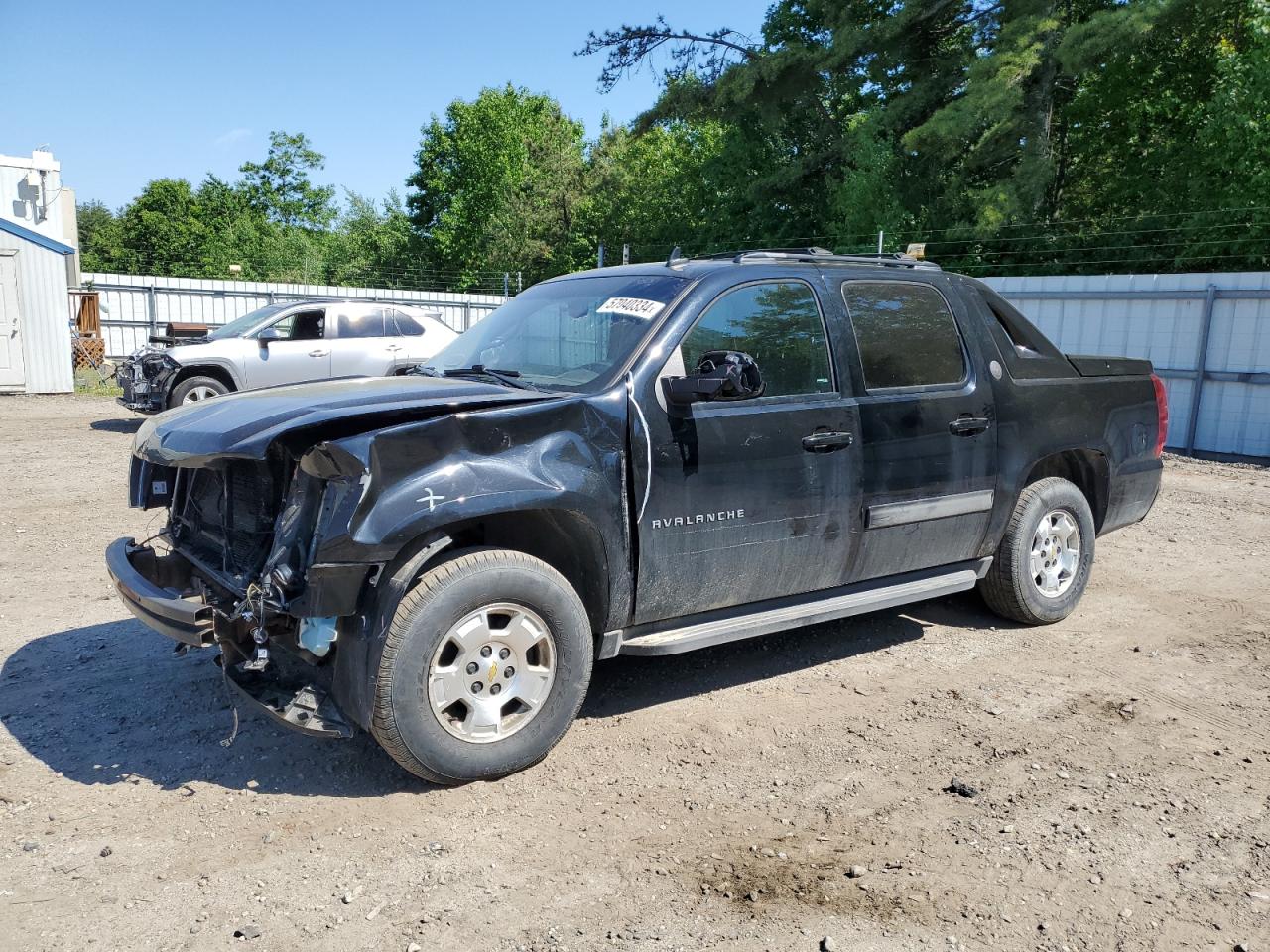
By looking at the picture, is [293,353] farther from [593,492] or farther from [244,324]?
[593,492]

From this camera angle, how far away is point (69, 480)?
9.26 metres

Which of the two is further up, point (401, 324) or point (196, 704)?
point (401, 324)

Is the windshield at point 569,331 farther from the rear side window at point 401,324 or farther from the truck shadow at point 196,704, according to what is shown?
the rear side window at point 401,324

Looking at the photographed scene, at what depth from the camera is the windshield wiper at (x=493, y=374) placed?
4.20 meters

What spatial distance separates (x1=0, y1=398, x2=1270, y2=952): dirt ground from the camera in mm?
2863

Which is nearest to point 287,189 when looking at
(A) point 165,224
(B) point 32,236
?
(A) point 165,224

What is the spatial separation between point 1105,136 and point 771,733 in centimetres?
2407

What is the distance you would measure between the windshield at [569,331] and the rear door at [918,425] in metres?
1.05

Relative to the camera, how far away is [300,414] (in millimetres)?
3475

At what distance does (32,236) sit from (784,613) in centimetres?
1825

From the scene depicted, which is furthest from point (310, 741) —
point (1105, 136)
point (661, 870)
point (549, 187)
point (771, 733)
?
point (549, 187)

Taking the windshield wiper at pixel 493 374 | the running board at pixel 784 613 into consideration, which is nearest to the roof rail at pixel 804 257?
the windshield wiper at pixel 493 374

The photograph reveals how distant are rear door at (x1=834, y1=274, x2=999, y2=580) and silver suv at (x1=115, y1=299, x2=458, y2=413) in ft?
30.5

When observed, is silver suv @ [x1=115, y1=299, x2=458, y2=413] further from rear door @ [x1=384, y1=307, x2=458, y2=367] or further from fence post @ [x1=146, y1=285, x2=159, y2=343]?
fence post @ [x1=146, y1=285, x2=159, y2=343]
